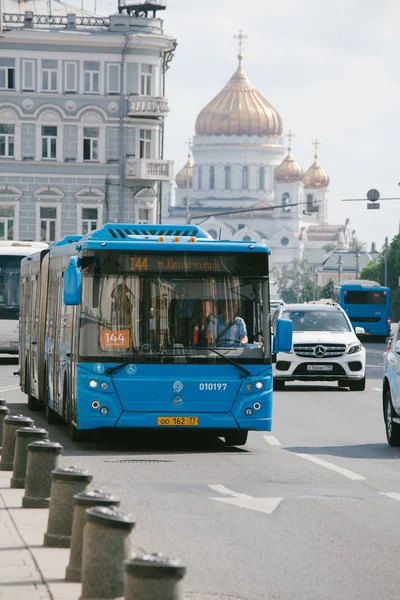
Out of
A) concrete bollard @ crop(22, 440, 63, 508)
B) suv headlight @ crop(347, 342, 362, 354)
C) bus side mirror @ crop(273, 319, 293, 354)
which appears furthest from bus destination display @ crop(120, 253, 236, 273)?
suv headlight @ crop(347, 342, 362, 354)

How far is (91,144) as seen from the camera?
3056 inches

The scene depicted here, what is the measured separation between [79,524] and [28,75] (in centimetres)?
7013

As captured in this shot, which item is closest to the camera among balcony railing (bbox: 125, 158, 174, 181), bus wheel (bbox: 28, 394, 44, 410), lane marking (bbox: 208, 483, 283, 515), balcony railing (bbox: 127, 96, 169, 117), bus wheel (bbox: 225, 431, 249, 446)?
lane marking (bbox: 208, 483, 283, 515)

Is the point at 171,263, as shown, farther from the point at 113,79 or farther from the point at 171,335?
the point at 113,79

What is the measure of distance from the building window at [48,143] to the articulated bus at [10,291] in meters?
36.7

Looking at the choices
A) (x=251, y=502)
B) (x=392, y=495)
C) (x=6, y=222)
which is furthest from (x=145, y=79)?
(x=251, y=502)

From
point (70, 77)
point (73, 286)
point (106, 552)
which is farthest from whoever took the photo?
point (70, 77)

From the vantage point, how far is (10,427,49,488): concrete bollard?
12.4 metres

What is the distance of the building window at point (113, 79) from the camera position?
253 ft

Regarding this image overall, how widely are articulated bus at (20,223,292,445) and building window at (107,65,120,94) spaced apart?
61.0 m

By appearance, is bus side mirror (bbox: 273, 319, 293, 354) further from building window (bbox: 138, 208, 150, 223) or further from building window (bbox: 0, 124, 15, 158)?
building window (bbox: 0, 124, 15, 158)

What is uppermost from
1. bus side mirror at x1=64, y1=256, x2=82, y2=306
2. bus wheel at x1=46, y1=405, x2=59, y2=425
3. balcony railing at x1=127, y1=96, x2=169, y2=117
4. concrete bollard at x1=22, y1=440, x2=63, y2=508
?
balcony railing at x1=127, y1=96, x2=169, y2=117

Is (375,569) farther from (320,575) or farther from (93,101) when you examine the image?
(93,101)

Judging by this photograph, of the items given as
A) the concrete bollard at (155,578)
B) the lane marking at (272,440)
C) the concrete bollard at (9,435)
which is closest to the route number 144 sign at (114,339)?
the concrete bollard at (9,435)
